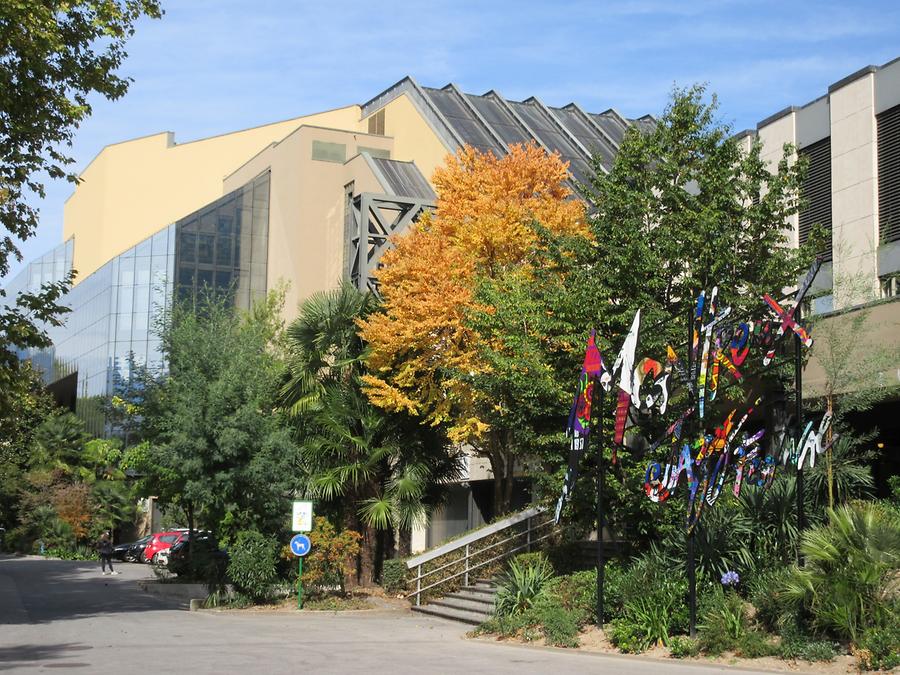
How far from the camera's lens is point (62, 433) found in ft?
169

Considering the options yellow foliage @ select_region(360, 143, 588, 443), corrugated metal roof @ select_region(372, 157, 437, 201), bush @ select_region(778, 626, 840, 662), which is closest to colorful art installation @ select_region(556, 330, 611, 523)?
bush @ select_region(778, 626, 840, 662)

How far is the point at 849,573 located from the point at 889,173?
10299 millimetres

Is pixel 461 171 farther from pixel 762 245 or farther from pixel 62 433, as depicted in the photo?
pixel 62 433

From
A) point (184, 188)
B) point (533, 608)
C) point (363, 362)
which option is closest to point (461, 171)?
point (363, 362)

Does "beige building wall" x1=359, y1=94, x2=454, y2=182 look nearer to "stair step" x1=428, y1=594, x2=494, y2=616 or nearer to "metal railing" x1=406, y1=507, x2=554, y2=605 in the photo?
"metal railing" x1=406, y1=507, x2=554, y2=605

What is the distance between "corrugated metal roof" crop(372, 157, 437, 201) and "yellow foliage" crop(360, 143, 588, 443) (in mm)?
17253

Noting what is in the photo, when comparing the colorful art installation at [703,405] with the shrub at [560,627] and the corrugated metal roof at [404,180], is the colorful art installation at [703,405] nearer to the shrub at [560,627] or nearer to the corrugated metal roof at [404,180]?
the shrub at [560,627]

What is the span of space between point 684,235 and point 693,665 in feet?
25.9

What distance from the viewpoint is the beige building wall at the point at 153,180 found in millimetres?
67812

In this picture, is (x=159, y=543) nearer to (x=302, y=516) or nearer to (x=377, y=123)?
(x=302, y=516)

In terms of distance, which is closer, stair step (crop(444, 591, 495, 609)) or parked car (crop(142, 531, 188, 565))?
stair step (crop(444, 591, 495, 609))

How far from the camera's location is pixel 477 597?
21078 mm

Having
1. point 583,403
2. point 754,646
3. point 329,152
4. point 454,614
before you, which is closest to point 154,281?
point 329,152

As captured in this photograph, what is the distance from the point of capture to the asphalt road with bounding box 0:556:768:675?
512 inches
